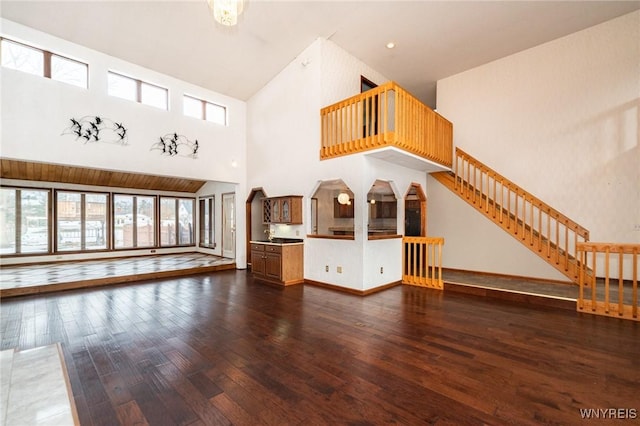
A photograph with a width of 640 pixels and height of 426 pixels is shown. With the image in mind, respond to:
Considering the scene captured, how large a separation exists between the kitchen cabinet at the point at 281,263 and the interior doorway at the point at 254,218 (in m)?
1.43

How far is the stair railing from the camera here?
512 cm

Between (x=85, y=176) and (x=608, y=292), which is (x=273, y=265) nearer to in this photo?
(x=608, y=292)

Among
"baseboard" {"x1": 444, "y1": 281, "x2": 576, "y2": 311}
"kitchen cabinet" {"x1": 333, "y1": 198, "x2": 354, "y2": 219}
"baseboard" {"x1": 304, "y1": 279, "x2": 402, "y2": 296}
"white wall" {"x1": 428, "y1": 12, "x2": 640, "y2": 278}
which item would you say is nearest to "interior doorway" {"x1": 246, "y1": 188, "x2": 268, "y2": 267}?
"kitchen cabinet" {"x1": 333, "y1": 198, "x2": 354, "y2": 219}

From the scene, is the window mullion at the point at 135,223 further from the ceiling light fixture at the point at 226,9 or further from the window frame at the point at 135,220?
the ceiling light fixture at the point at 226,9

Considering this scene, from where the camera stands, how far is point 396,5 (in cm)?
503

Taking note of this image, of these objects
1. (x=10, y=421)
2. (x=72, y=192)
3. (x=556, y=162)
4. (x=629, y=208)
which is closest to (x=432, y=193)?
(x=556, y=162)

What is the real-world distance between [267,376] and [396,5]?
615cm

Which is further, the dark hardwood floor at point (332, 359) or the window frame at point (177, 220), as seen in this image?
the window frame at point (177, 220)

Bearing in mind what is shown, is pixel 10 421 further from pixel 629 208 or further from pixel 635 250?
pixel 629 208

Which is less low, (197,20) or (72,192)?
(197,20)

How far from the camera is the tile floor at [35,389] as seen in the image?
1.88 m

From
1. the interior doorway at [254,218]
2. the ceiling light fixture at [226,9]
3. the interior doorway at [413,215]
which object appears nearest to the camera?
the ceiling light fixture at [226,9]

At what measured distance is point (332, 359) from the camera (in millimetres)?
2668

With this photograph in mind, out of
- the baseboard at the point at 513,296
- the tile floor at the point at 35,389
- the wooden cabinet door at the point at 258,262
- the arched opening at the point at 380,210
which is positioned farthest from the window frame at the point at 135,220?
the baseboard at the point at 513,296
